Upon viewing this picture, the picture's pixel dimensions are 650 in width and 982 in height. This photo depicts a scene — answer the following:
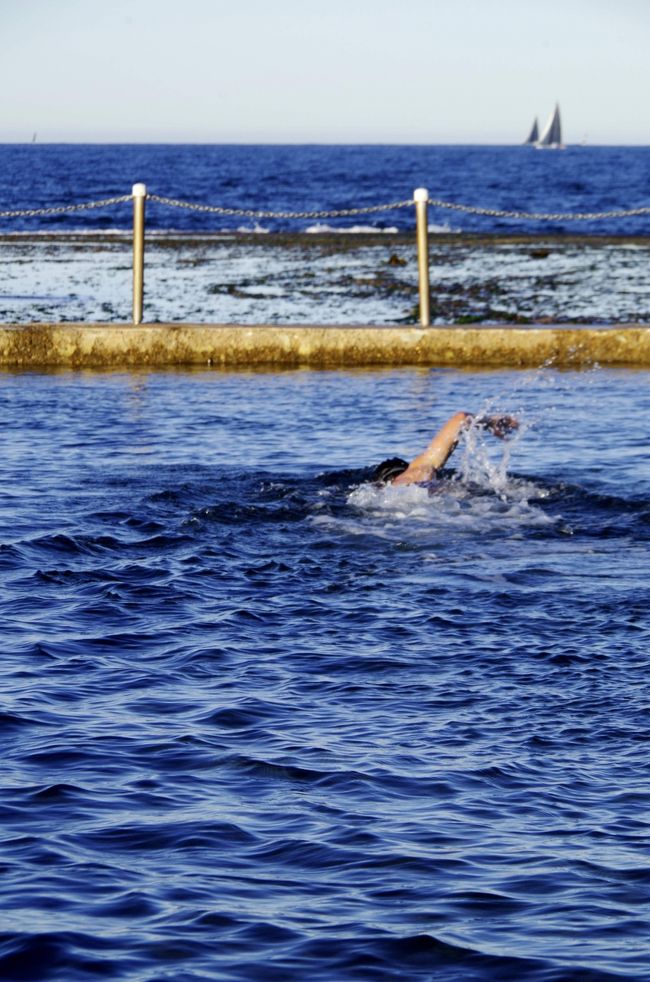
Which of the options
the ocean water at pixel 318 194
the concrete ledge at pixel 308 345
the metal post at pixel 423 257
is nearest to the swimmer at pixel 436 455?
the concrete ledge at pixel 308 345

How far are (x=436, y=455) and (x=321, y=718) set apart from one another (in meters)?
4.60

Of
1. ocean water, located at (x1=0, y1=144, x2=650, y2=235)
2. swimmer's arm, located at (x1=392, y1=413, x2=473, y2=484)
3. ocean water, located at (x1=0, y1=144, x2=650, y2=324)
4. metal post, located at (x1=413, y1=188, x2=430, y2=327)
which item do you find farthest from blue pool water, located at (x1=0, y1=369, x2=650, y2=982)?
ocean water, located at (x1=0, y1=144, x2=650, y2=235)

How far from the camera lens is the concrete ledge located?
16.2 meters

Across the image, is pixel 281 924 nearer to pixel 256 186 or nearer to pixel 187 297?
pixel 187 297

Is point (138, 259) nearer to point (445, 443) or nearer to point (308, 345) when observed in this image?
point (308, 345)

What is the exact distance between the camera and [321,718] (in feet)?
19.9

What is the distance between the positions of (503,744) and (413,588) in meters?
2.29

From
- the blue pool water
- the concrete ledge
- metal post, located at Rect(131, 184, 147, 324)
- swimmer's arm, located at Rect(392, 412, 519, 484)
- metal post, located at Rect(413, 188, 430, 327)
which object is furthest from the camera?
metal post, located at Rect(131, 184, 147, 324)

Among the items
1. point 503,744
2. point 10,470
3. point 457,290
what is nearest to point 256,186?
point 457,290

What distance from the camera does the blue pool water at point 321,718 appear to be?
444 cm

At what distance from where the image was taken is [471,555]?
28.8 feet

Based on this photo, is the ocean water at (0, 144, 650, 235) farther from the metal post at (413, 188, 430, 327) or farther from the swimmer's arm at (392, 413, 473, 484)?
the swimmer's arm at (392, 413, 473, 484)

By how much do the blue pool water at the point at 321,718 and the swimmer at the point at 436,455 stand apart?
171 mm

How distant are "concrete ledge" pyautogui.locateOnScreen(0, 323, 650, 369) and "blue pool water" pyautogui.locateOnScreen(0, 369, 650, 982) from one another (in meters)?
4.63
